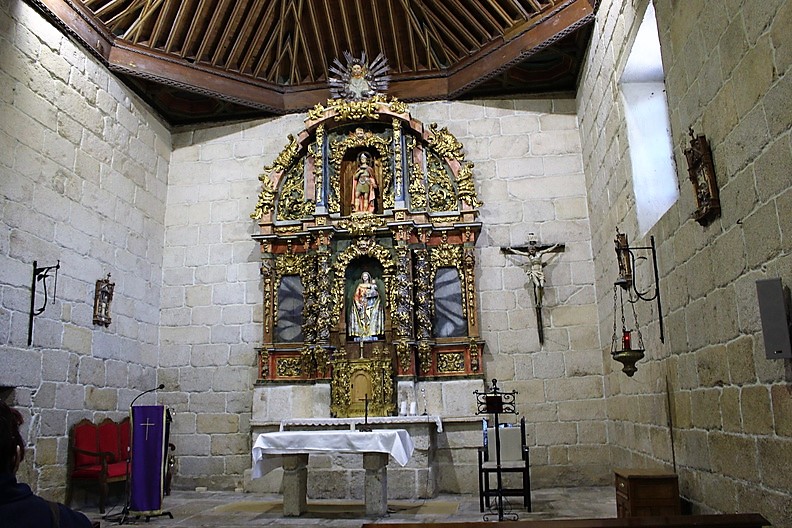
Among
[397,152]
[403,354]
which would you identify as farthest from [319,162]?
[403,354]

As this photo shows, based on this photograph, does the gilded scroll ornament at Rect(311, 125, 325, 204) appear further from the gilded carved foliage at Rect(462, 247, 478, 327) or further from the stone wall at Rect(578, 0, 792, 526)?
the stone wall at Rect(578, 0, 792, 526)

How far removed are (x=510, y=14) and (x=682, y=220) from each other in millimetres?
4714

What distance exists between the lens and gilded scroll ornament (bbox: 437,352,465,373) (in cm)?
888

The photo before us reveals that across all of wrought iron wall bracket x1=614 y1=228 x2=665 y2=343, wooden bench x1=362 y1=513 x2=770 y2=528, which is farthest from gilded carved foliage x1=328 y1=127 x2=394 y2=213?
wooden bench x1=362 y1=513 x2=770 y2=528

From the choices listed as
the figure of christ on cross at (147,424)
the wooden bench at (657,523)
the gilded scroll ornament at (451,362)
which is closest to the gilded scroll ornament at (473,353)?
the gilded scroll ornament at (451,362)

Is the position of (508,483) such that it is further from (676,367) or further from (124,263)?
(124,263)

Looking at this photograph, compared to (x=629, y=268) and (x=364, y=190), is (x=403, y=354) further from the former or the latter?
(x=629, y=268)

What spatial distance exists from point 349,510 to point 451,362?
8.68ft

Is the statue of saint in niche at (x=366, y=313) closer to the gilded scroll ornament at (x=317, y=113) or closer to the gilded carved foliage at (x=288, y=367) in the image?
the gilded carved foliage at (x=288, y=367)

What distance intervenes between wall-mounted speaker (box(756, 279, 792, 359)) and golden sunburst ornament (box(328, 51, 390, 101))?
702cm

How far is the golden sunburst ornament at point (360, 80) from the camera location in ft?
32.2

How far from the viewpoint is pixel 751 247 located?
4.06m

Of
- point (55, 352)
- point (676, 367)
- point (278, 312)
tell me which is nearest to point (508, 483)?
point (676, 367)

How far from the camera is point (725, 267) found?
4.48 meters
